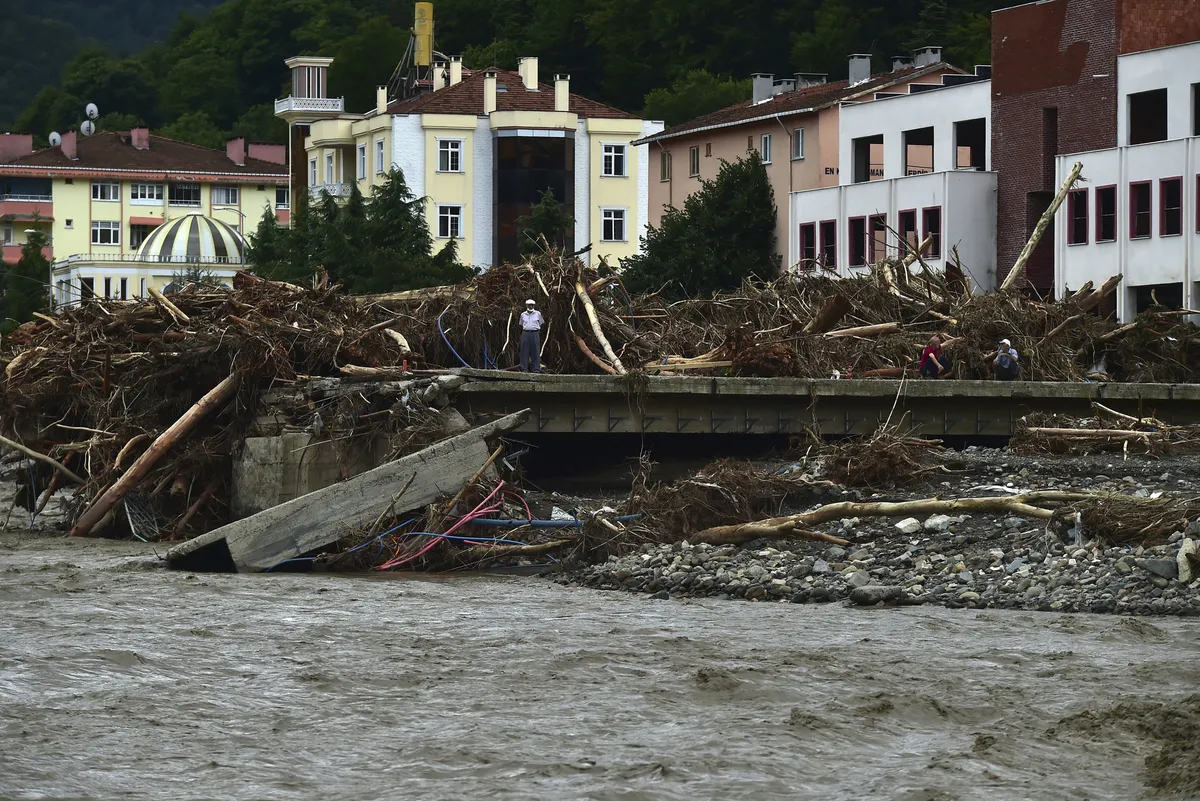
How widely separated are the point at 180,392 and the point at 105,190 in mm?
103474

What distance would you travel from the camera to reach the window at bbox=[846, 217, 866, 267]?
181 ft

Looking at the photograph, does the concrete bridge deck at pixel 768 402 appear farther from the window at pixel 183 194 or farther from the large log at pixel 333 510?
the window at pixel 183 194

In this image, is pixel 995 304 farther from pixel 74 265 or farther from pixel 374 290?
pixel 74 265

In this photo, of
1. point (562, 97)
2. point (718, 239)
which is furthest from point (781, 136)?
point (562, 97)

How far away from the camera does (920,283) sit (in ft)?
107

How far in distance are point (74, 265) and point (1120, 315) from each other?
255 feet

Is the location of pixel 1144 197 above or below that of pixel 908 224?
above

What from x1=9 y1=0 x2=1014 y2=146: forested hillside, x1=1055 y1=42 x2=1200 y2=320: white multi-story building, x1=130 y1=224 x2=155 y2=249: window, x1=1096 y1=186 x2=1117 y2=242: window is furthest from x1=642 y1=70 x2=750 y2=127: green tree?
x1=1096 y1=186 x2=1117 y2=242: window

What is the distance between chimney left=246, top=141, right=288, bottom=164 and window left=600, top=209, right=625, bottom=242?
157 feet

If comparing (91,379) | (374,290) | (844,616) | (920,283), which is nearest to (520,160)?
(374,290)

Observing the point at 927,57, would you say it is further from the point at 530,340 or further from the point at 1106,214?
the point at 530,340

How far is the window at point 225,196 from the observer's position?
420 ft

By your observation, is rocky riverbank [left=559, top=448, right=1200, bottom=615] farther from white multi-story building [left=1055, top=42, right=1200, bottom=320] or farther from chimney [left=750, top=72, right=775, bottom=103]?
chimney [left=750, top=72, right=775, bottom=103]

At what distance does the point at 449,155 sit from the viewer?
85.7 metres
